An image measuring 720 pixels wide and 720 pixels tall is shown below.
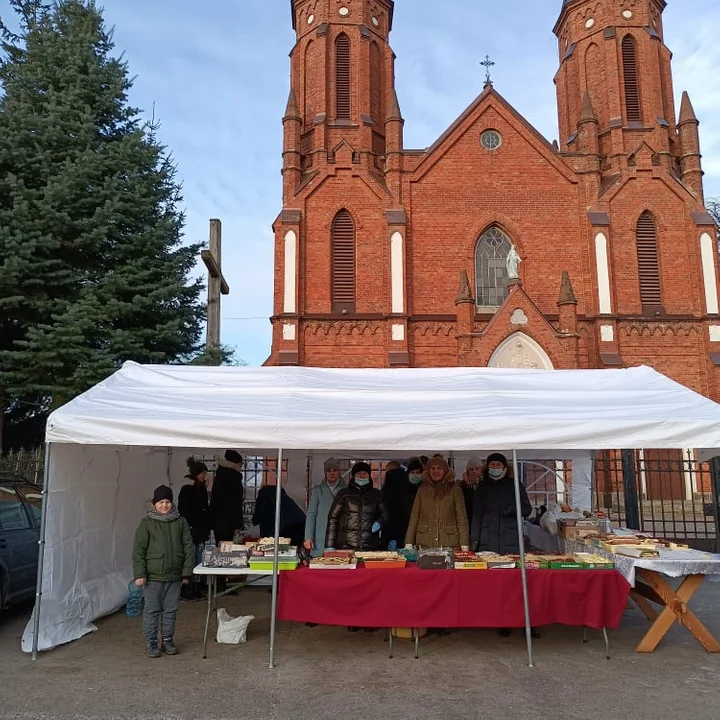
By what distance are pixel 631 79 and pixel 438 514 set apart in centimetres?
2379

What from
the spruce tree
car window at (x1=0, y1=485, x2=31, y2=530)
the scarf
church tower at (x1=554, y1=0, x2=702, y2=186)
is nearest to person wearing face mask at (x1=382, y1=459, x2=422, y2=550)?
the scarf

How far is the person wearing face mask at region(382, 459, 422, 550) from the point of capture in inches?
305

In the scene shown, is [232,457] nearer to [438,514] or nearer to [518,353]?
[438,514]

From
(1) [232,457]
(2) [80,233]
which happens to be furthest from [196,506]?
(2) [80,233]

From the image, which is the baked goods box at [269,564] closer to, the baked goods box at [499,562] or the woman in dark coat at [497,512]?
the baked goods box at [499,562]

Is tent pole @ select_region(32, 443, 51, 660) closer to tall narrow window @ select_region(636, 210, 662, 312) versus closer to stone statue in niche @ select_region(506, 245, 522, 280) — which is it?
stone statue in niche @ select_region(506, 245, 522, 280)

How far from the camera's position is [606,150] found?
2422 cm

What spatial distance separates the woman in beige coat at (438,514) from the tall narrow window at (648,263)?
17.2 meters

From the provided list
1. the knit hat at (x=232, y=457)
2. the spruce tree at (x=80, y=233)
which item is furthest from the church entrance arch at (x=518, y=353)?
the knit hat at (x=232, y=457)

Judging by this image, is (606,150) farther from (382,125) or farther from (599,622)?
(599,622)

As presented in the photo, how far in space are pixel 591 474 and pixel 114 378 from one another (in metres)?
7.08

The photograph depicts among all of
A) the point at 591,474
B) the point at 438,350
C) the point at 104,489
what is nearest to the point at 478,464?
the point at 591,474

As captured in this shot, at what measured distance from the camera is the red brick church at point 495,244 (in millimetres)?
20875

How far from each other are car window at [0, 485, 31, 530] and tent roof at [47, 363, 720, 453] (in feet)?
5.95
